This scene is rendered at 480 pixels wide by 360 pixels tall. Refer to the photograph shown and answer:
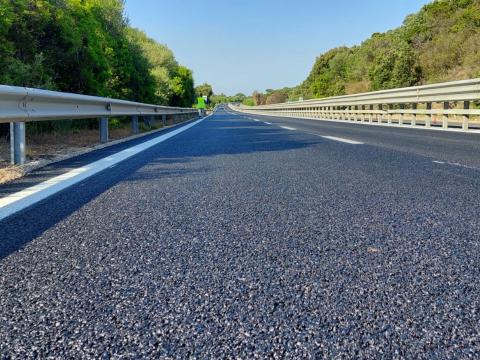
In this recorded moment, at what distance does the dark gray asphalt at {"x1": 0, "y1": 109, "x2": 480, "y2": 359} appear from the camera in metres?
1.25

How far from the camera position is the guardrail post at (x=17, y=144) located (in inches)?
196

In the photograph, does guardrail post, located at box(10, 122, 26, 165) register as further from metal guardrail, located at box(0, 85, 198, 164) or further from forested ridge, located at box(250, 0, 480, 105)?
forested ridge, located at box(250, 0, 480, 105)

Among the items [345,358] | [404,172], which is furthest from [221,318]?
[404,172]

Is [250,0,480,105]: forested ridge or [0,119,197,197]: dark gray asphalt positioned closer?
[0,119,197,197]: dark gray asphalt

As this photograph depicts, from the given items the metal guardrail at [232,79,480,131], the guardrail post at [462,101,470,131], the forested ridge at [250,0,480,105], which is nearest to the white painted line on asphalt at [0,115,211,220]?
the metal guardrail at [232,79,480,131]

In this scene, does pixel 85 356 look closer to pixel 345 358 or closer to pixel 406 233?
pixel 345 358

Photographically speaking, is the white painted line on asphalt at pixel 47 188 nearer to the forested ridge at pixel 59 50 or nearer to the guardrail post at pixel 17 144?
the guardrail post at pixel 17 144

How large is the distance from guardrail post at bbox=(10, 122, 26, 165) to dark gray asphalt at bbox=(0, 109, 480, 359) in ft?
6.40

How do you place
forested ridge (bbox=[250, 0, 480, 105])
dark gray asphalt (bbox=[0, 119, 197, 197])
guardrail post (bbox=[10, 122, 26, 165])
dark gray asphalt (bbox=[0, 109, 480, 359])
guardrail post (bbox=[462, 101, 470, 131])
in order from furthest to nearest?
1. forested ridge (bbox=[250, 0, 480, 105])
2. guardrail post (bbox=[462, 101, 470, 131])
3. guardrail post (bbox=[10, 122, 26, 165])
4. dark gray asphalt (bbox=[0, 119, 197, 197])
5. dark gray asphalt (bbox=[0, 109, 480, 359])

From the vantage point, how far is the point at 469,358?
1.15m

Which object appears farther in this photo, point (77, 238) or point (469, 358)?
point (77, 238)

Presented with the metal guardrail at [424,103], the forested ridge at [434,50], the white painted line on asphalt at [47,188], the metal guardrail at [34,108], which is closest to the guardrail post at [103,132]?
the metal guardrail at [34,108]

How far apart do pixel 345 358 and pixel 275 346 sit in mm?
192

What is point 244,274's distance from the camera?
1733 mm
